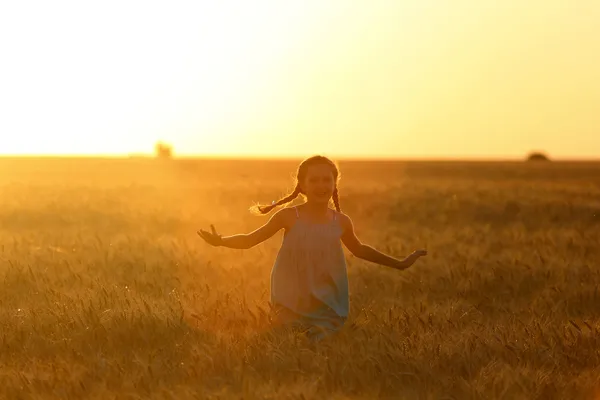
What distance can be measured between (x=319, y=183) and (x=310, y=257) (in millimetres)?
460

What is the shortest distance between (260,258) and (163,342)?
3220 millimetres

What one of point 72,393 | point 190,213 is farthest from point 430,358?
point 190,213

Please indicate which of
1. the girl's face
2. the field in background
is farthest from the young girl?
the field in background

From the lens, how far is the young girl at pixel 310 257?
4.96 m

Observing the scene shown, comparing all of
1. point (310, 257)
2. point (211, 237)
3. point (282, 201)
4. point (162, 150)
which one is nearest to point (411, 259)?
point (310, 257)

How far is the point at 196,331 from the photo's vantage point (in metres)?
4.66

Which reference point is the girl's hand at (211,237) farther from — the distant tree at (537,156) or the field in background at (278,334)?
the distant tree at (537,156)

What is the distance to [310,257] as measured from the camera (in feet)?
16.5

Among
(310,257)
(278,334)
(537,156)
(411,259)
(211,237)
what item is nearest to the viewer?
(278,334)

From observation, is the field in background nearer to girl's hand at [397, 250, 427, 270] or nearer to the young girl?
the young girl

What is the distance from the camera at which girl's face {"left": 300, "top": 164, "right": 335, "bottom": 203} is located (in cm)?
491

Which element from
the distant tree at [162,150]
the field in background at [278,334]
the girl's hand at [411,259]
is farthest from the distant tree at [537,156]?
the girl's hand at [411,259]

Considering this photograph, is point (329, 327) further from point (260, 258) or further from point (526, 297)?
point (260, 258)

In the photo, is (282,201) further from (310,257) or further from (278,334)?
(278,334)
